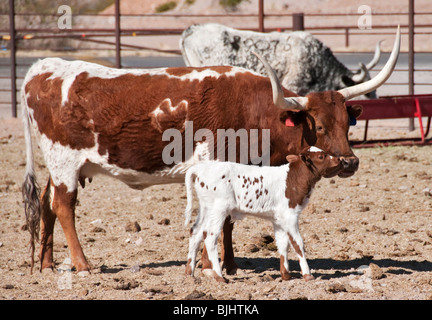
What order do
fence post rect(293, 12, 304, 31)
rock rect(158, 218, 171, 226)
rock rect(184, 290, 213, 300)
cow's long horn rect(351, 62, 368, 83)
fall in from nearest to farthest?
rock rect(184, 290, 213, 300) < rock rect(158, 218, 171, 226) < cow's long horn rect(351, 62, 368, 83) < fence post rect(293, 12, 304, 31)

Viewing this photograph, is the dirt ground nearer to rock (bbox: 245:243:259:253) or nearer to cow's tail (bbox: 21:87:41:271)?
rock (bbox: 245:243:259:253)

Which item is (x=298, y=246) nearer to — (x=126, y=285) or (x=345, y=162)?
(x=345, y=162)

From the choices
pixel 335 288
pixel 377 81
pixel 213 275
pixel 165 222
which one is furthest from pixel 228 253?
pixel 377 81

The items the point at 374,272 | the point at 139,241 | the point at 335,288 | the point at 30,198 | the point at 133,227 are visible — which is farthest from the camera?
the point at 133,227

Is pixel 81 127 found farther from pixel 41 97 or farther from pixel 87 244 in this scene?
pixel 87 244

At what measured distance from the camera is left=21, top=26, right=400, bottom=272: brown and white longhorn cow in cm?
564

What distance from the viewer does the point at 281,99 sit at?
212 inches

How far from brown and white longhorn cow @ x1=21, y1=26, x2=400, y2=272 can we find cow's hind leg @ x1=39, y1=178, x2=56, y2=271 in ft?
0.10

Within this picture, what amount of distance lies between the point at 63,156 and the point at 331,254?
231cm

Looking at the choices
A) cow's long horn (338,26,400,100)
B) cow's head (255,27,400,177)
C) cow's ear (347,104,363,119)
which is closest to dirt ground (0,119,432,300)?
cow's head (255,27,400,177)

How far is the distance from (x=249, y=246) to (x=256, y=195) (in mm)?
1316

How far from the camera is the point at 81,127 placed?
576 cm

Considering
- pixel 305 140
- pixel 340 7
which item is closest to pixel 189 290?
pixel 305 140
